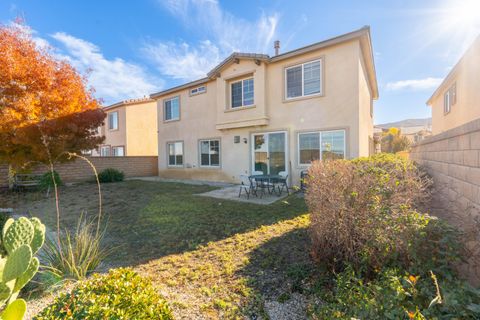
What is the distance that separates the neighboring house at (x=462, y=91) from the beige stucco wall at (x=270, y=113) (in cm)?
→ 440

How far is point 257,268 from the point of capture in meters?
3.37

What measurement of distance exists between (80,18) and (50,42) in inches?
61.5

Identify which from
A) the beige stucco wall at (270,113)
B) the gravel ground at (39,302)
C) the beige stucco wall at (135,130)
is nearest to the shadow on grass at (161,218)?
the gravel ground at (39,302)

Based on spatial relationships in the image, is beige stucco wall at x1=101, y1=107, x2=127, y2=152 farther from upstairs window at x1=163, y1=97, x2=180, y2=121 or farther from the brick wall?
upstairs window at x1=163, y1=97, x2=180, y2=121

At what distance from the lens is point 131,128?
66.4 feet

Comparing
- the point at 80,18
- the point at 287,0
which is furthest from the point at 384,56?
the point at 80,18

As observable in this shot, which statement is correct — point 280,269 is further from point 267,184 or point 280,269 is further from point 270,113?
point 270,113

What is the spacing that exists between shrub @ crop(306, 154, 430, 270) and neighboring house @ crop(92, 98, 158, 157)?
20244 mm

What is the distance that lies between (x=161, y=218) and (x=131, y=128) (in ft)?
54.5

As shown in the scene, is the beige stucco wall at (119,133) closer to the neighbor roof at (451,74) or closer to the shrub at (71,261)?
the shrub at (71,261)

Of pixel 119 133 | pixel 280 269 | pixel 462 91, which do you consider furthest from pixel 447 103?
pixel 119 133

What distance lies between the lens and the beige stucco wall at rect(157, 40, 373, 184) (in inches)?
360

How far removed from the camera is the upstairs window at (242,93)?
11852 millimetres

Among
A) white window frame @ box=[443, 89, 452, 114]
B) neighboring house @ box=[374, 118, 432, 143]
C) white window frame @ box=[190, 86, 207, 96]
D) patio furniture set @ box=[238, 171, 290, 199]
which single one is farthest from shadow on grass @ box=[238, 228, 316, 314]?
white window frame @ box=[443, 89, 452, 114]
